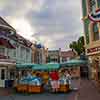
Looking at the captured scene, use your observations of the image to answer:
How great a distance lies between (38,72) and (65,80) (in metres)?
6.26

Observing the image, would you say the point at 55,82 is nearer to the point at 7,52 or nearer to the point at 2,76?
the point at 2,76

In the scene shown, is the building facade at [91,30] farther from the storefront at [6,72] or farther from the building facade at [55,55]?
the building facade at [55,55]

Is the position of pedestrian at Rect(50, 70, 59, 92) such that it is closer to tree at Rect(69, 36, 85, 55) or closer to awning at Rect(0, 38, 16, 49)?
awning at Rect(0, 38, 16, 49)

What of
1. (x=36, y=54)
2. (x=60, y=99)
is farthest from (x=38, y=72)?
(x=36, y=54)

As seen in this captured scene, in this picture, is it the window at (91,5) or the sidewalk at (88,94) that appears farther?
the window at (91,5)

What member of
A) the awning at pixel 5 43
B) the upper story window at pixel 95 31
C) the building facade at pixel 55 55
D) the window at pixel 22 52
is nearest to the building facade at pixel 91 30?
the upper story window at pixel 95 31

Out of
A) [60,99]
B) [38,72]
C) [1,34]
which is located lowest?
[60,99]

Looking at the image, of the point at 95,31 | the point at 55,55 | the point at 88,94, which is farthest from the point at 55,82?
the point at 55,55

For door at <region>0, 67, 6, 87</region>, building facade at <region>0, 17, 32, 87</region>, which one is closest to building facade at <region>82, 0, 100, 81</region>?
building facade at <region>0, 17, 32, 87</region>

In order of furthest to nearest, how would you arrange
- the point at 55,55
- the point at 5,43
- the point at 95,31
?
1. the point at 55,55
2. the point at 5,43
3. the point at 95,31

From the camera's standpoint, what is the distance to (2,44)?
3231cm

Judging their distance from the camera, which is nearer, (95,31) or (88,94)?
(88,94)

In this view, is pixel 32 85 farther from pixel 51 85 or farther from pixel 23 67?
pixel 23 67

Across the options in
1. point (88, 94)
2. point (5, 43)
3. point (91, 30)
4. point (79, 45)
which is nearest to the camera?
point (88, 94)
